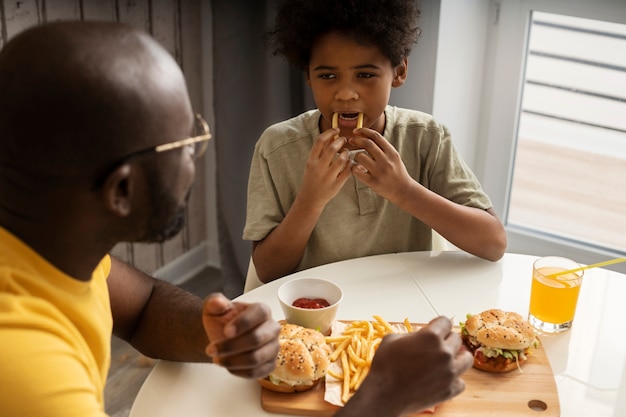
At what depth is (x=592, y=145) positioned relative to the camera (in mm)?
2861

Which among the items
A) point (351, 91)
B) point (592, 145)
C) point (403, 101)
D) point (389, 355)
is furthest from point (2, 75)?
point (592, 145)

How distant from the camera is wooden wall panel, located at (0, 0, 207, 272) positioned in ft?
7.73

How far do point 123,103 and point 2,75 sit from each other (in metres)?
0.15

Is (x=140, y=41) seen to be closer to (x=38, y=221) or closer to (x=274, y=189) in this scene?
(x=38, y=221)

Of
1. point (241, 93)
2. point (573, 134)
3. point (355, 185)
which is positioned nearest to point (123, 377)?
point (241, 93)

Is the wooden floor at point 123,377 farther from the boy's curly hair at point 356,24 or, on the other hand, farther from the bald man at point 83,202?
the bald man at point 83,202

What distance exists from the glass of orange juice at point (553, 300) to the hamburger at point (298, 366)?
47 cm

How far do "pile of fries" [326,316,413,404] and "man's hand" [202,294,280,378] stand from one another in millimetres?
194

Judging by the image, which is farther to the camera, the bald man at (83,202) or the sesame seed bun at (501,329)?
the sesame seed bun at (501,329)

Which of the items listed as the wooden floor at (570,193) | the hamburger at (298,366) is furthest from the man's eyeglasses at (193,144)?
the wooden floor at (570,193)

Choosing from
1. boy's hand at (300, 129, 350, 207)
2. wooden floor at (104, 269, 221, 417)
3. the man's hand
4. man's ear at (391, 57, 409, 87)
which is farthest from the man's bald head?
wooden floor at (104, 269, 221, 417)

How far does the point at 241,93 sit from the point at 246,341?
1.81 meters

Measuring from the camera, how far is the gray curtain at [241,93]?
270 centimetres

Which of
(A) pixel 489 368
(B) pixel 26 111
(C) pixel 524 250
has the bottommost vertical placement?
(C) pixel 524 250
